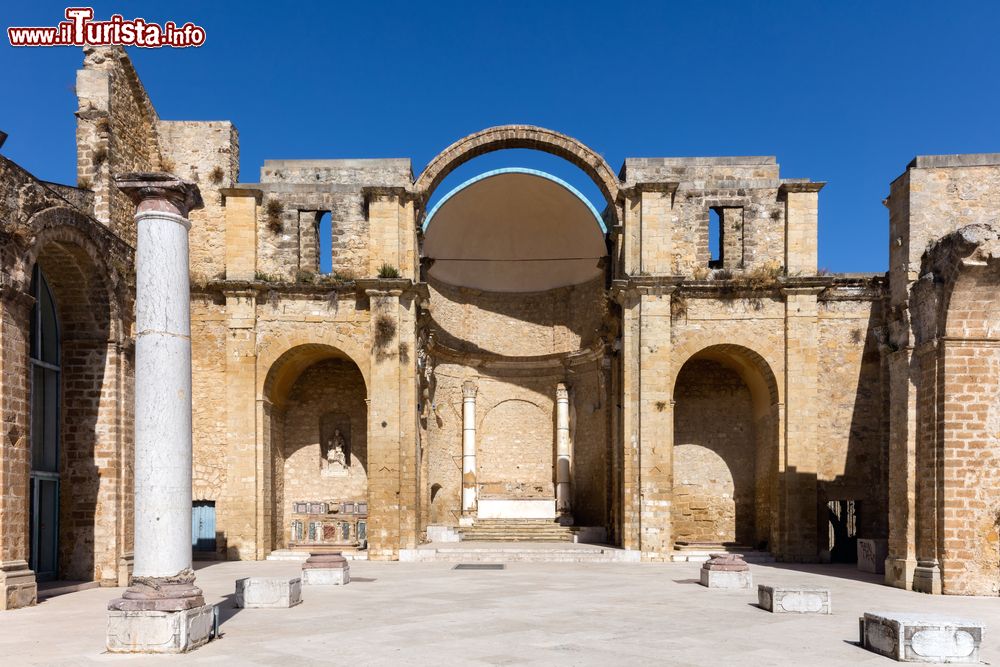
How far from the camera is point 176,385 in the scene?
998 centimetres

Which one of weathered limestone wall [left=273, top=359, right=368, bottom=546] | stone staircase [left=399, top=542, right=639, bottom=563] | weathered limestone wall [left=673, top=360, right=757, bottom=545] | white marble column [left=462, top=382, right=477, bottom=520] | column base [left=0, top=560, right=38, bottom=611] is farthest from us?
white marble column [left=462, top=382, right=477, bottom=520]

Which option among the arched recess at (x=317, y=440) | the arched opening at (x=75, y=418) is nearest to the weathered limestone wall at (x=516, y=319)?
the arched recess at (x=317, y=440)

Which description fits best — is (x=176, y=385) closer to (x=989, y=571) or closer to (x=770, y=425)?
(x=989, y=571)

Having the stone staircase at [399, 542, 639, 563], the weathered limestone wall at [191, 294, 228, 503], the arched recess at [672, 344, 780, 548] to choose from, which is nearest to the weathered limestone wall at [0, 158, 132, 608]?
the weathered limestone wall at [191, 294, 228, 503]

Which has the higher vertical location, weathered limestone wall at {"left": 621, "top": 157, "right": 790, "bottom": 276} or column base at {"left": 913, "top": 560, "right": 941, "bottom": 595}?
weathered limestone wall at {"left": 621, "top": 157, "right": 790, "bottom": 276}

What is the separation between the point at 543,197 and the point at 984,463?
15.6m

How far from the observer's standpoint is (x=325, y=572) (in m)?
15.8

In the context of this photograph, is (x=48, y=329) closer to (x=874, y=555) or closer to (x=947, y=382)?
(x=947, y=382)

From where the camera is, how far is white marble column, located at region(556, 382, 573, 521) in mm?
26250

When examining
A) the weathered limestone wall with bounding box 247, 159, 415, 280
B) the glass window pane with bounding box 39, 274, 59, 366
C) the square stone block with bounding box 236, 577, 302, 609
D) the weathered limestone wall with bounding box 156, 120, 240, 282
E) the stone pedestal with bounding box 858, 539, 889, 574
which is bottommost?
the stone pedestal with bounding box 858, 539, 889, 574

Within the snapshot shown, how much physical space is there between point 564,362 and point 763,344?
7573mm

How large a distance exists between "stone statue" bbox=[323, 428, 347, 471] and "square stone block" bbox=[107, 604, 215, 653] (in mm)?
14327

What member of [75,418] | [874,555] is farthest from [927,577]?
[75,418]

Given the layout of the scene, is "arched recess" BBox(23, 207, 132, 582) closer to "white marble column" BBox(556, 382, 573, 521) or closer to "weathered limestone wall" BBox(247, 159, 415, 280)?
"weathered limestone wall" BBox(247, 159, 415, 280)
